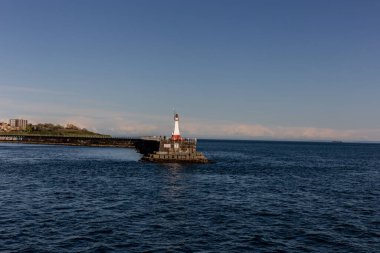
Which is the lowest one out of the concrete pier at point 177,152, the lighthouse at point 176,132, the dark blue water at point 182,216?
Result: the dark blue water at point 182,216

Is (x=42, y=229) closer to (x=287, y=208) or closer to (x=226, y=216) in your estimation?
(x=226, y=216)

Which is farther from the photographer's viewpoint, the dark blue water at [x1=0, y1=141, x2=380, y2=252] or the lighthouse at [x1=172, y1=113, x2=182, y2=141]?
the lighthouse at [x1=172, y1=113, x2=182, y2=141]

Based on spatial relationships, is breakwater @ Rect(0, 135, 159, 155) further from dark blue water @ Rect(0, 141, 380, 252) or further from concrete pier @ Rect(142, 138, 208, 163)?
dark blue water @ Rect(0, 141, 380, 252)

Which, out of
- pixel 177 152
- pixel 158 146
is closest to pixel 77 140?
pixel 158 146

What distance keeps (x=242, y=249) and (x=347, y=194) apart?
28.5m

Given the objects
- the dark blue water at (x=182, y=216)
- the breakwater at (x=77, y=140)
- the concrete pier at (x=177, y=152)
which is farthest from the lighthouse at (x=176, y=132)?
the breakwater at (x=77, y=140)

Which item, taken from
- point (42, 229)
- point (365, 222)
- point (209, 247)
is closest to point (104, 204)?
point (42, 229)

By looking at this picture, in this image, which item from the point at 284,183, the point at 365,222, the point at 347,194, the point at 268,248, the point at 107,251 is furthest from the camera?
the point at 284,183

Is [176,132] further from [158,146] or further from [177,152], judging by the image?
[158,146]

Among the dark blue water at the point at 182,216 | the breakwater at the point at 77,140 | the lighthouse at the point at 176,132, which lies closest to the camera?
the dark blue water at the point at 182,216

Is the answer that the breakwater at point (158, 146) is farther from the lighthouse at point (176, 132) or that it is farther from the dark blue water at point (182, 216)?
the dark blue water at point (182, 216)

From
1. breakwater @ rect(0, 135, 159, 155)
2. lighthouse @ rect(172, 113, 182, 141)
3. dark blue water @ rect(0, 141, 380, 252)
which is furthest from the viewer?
breakwater @ rect(0, 135, 159, 155)

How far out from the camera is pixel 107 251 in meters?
22.8

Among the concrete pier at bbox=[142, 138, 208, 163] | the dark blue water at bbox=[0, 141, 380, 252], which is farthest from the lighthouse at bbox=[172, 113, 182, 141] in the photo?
the dark blue water at bbox=[0, 141, 380, 252]
